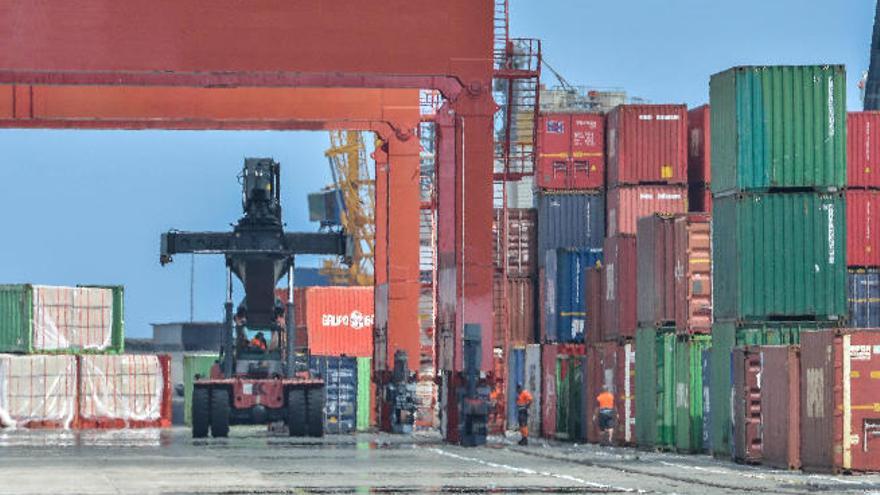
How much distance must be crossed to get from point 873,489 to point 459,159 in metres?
18.0

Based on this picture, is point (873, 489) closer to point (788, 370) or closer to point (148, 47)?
point (788, 370)

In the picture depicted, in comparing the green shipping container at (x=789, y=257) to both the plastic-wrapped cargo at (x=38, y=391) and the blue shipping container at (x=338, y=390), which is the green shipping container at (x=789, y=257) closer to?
the blue shipping container at (x=338, y=390)

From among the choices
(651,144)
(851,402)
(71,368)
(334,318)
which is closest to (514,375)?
(651,144)

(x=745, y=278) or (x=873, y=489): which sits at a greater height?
(x=745, y=278)

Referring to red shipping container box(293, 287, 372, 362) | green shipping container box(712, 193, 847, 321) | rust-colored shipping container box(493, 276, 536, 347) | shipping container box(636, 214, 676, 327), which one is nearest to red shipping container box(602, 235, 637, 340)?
shipping container box(636, 214, 676, 327)

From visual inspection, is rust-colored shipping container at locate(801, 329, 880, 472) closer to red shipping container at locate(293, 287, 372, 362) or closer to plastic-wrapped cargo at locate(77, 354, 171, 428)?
red shipping container at locate(293, 287, 372, 362)

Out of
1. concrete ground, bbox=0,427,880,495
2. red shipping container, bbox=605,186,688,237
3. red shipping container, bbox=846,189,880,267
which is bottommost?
concrete ground, bbox=0,427,880,495

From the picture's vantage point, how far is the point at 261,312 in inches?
1919

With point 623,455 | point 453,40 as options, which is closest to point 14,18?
point 453,40

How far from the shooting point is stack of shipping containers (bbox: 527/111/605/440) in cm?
5366

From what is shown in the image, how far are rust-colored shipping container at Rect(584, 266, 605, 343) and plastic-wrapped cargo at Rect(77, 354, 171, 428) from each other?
83.3 feet

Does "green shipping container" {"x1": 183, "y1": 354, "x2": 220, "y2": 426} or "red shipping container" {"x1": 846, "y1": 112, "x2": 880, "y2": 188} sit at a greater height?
"red shipping container" {"x1": 846, "y1": 112, "x2": 880, "y2": 188}

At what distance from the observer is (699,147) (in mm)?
55312

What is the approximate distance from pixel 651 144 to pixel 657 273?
10.8 m
